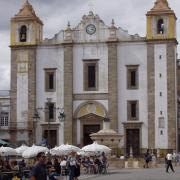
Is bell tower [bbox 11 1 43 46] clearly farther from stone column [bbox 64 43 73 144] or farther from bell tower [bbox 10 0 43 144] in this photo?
stone column [bbox 64 43 73 144]

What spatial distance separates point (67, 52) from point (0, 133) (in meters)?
11.1

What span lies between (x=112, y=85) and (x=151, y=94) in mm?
3998

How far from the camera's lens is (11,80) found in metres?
69.3

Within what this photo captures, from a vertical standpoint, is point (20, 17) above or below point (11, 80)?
above

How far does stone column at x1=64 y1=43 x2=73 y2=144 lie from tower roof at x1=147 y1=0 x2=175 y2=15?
8963mm

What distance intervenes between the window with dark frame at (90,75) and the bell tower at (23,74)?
17.3 feet

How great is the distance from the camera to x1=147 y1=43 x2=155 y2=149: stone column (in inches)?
2577

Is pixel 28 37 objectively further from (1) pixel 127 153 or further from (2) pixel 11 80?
(1) pixel 127 153

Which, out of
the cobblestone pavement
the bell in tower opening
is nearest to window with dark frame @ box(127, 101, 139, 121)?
the bell in tower opening

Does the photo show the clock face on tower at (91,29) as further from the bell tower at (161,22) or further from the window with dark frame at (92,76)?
the bell tower at (161,22)

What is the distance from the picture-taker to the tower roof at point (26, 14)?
2753 inches

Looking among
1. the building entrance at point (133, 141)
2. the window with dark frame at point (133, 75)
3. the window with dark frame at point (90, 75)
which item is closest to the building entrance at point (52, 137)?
the window with dark frame at point (90, 75)

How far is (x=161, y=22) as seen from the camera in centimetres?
6744

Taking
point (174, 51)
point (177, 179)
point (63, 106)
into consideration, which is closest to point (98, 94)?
point (63, 106)
